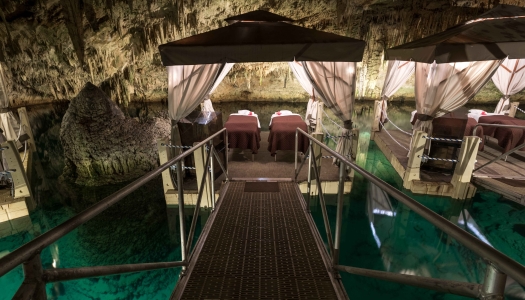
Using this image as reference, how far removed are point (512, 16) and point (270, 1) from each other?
710cm

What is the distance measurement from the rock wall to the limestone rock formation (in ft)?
11.3

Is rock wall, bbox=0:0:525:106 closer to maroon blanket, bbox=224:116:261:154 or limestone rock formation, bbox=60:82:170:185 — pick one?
limestone rock formation, bbox=60:82:170:185

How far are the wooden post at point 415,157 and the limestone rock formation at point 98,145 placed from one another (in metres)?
6.11

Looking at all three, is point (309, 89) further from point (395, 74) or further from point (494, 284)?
point (494, 284)

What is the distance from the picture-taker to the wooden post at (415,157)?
528cm

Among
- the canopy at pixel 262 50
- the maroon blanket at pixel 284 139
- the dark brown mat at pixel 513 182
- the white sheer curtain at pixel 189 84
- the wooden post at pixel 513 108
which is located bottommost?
the dark brown mat at pixel 513 182

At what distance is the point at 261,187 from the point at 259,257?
1955mm

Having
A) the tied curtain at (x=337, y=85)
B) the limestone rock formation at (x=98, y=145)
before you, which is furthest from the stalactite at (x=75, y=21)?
the tied curtain at (x=337, y=85)

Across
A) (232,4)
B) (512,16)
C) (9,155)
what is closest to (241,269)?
(9,155)

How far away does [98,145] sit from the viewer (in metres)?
6.77

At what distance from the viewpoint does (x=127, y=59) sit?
11844 millimetres

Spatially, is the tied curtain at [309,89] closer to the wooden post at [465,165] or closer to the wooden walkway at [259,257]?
the wooden post at [465,165]

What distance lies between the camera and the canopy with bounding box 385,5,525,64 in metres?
4.82

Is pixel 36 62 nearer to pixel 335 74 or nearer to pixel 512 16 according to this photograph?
pixel 335 74
